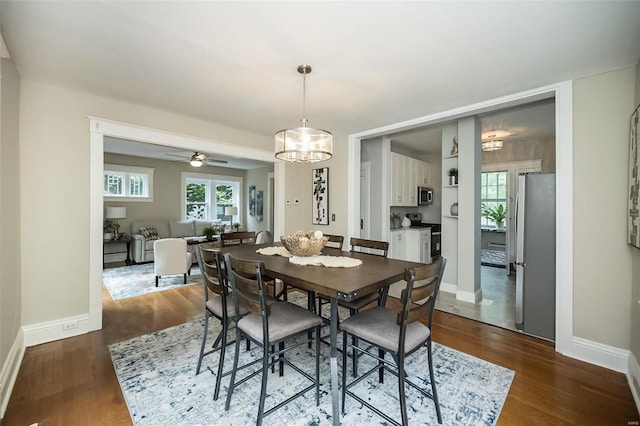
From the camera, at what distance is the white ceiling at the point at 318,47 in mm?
1605

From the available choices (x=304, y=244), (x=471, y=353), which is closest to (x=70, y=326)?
(x=304, y=244)

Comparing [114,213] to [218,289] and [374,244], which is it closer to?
[218,289]

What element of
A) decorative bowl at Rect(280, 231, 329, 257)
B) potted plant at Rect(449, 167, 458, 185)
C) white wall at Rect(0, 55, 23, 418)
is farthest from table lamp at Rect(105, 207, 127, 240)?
potted plant at Rect(449, 167, 458, 185)

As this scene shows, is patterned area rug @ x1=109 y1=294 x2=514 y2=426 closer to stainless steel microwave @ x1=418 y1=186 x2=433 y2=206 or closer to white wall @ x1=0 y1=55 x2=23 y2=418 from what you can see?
white wall @ x1=0 y1=55 x2=23 y2=418

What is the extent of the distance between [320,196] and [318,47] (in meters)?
2.95

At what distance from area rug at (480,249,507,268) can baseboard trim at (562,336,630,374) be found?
356 cm

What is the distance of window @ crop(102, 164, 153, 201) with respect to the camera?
6.32m

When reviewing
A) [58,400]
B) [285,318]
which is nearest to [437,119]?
[285,318]

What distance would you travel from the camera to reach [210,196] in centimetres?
823

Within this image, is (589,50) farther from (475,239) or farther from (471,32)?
(475,239)

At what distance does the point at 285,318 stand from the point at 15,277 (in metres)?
2.39

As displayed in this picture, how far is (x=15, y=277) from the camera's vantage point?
232 cm

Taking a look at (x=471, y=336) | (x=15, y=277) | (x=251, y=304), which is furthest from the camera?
(x=471, y=336)

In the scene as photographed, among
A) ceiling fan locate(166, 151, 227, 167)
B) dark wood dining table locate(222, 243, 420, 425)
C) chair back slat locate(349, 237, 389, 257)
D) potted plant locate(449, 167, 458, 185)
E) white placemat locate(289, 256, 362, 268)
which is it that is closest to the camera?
dark wood dining table locate(222, 243, 420, 425)
